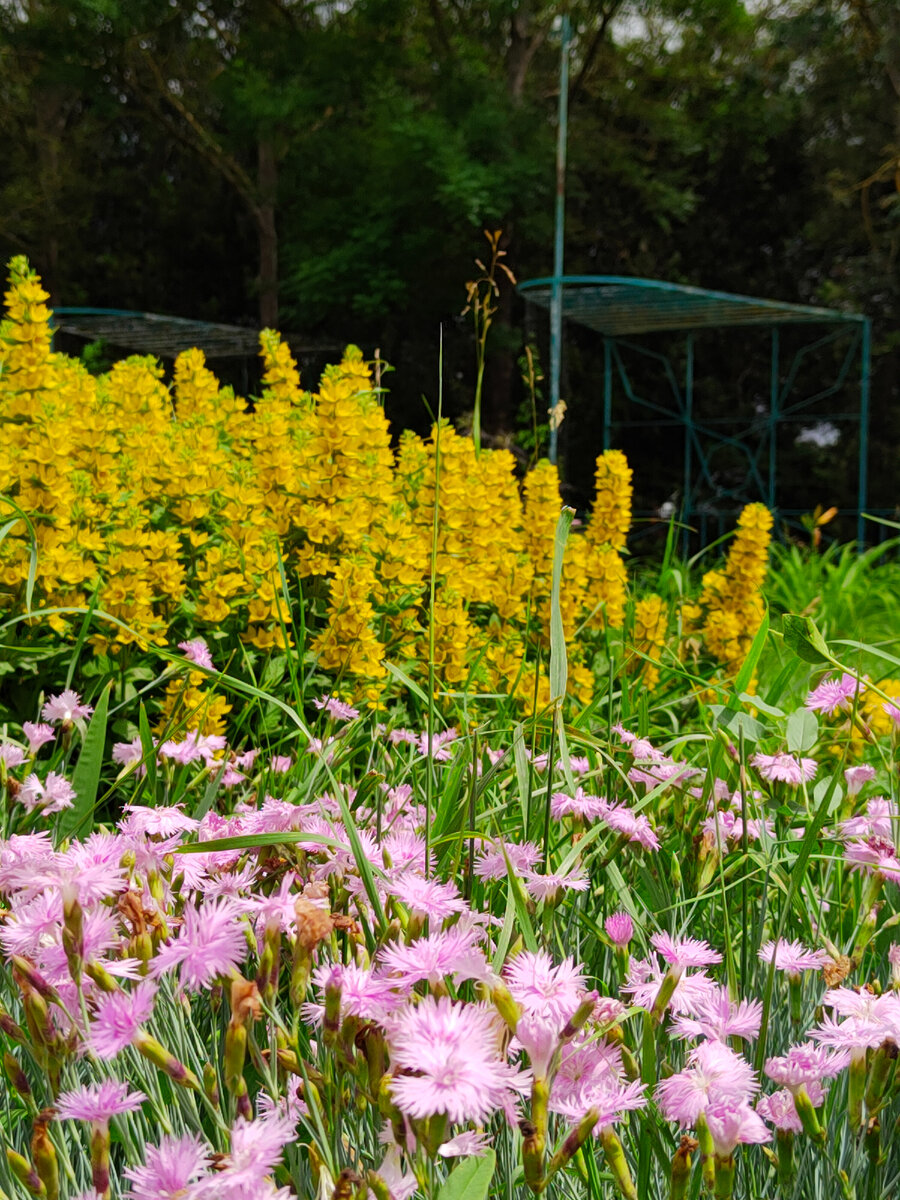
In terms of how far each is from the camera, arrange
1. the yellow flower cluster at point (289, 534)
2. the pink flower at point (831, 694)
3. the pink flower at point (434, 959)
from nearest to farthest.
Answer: the pink flower at point (434, 959) → the pink flower at point (831, 694) → the yellow flower cluster at point (289, 534)

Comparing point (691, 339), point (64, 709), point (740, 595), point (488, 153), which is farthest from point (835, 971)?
point (488, 153)

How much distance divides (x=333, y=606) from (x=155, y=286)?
50.4 feet

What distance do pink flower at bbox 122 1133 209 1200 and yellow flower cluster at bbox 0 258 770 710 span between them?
1463 mm

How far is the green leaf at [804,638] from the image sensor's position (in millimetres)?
883

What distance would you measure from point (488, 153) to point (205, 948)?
12.6 metres

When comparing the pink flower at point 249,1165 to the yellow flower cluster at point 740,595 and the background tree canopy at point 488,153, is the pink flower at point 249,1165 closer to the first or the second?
the yellow flower cluster at point 740,595

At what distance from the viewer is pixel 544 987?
1.96 feet

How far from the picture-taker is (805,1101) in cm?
62

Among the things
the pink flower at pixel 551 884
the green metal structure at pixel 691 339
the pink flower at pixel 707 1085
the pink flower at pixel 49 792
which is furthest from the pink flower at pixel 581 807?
the green metal structure at pixel 691 339

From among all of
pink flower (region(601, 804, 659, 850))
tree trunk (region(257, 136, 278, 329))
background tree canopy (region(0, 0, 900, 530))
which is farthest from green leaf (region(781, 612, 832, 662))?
tree trunk (region(257, 136, 278, 329))

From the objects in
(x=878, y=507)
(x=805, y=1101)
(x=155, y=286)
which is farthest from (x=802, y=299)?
(x=805, y=1101)

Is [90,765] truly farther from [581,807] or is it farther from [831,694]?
[831,694]

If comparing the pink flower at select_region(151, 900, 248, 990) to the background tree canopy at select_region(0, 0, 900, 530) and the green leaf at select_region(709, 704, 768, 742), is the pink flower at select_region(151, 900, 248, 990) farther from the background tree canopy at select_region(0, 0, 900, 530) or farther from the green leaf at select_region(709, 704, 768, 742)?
the background tree canopy at select_region(0, 0, 900, 530)

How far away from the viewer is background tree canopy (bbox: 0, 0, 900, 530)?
11.8 m
